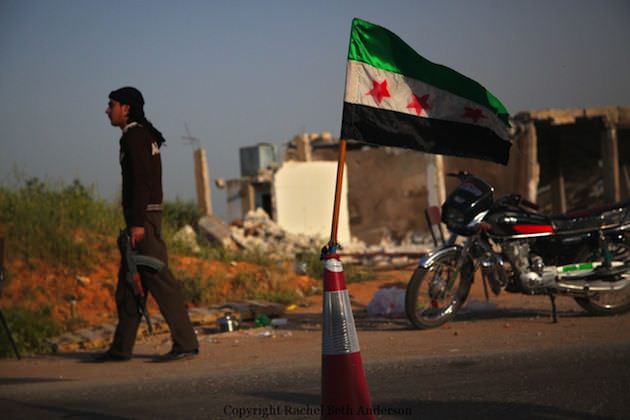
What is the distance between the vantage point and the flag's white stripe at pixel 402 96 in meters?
4.21

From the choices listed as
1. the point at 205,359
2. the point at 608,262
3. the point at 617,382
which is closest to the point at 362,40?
the point at 617,382

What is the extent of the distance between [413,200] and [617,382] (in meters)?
23.1

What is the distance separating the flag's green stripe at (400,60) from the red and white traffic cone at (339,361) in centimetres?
113

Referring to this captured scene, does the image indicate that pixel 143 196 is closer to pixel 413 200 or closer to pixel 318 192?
pixel 318 192

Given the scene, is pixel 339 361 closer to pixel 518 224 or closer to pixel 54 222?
pixel 518 224

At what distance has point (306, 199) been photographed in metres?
25.4

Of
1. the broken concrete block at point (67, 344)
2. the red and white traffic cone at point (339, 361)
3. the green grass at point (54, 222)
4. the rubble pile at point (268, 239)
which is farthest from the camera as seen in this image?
the rubble pile at point (268, 239)

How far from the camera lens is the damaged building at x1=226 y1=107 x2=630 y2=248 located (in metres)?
18.8

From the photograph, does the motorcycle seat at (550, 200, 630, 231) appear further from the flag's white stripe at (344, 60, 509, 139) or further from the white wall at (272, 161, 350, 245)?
the white wall at (272, 161, 350, 245)

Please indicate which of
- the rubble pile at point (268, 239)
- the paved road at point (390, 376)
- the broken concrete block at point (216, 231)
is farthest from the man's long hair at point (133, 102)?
the broken concrete block at point (216, 231)

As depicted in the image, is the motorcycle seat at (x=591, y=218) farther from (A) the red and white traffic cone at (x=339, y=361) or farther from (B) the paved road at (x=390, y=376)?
(A) the red and white traffic cone at (x=339, y=361)

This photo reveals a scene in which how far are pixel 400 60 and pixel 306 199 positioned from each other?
21.1 m

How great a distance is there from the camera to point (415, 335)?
7078 millimetres

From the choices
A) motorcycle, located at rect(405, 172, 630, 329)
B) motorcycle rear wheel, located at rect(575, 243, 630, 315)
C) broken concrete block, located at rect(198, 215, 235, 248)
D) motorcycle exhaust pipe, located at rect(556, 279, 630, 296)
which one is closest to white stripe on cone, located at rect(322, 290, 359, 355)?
motorcycle, located at rect(405, 172, 630, 329)
